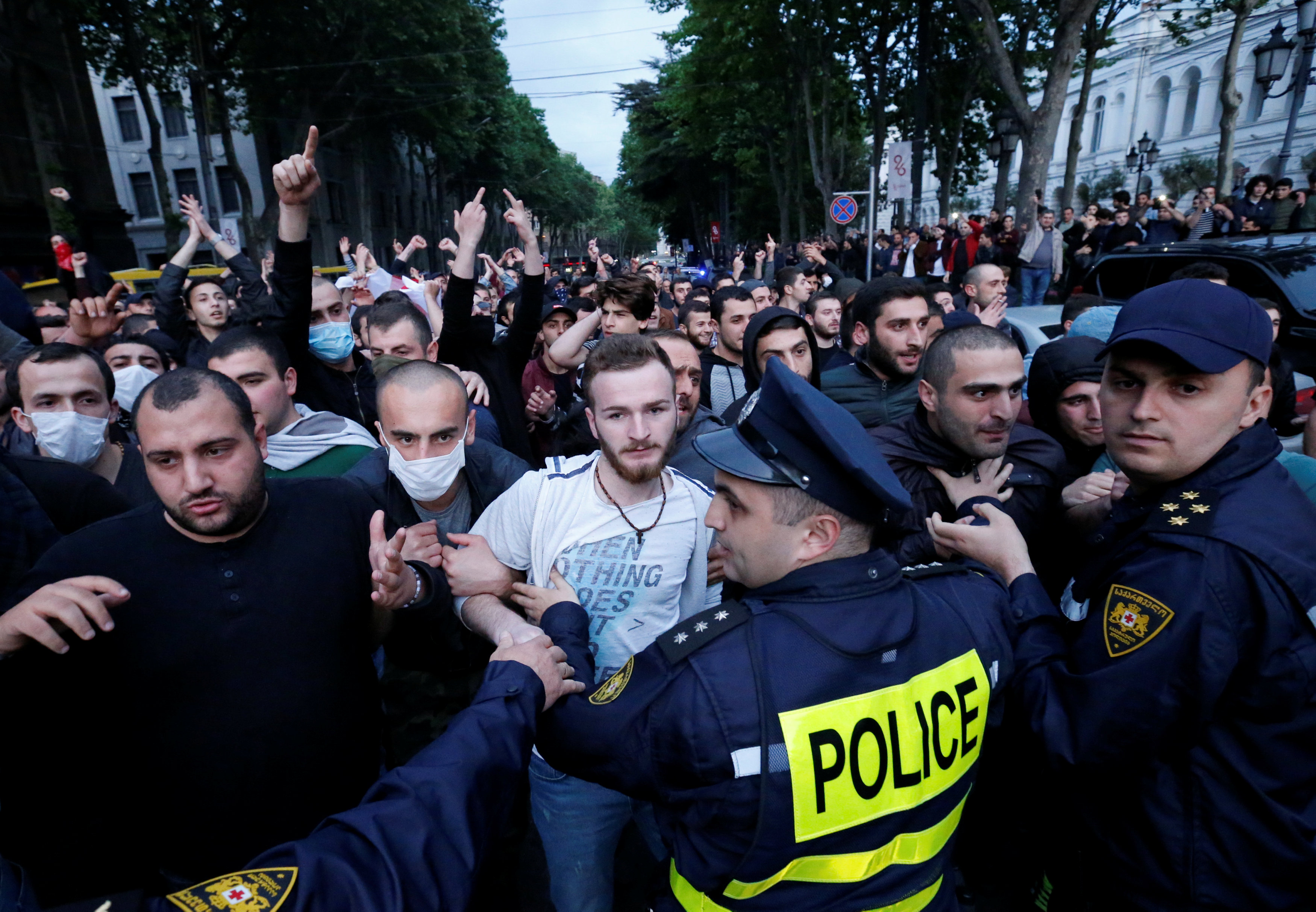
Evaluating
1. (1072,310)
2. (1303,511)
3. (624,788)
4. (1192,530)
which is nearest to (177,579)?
(624,788)

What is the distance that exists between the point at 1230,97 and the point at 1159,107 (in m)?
34.2

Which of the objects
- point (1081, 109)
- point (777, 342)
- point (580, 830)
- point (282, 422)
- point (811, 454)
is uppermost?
point (1081, 109)

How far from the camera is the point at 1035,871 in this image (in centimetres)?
234

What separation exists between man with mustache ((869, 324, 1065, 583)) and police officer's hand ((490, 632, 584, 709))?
4.52 ft

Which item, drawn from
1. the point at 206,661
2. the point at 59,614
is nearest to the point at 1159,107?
the point at 206,661

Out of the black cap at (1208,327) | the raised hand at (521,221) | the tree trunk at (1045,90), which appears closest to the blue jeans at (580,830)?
the black cap at (1208,327)

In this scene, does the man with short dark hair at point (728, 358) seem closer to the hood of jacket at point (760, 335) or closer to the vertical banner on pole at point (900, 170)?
the hood of jacket at point (760, 335)

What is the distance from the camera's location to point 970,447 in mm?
2627

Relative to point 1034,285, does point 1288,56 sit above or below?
above

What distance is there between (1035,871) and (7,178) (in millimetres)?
28049

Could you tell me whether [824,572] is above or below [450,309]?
below

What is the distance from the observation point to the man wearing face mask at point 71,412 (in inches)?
119

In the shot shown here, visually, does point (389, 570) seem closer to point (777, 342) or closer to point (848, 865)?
point (848, 865)

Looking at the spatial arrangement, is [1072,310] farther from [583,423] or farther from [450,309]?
[450,309]
